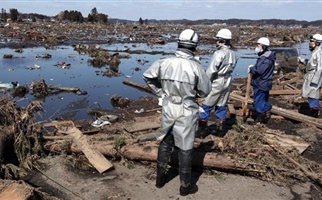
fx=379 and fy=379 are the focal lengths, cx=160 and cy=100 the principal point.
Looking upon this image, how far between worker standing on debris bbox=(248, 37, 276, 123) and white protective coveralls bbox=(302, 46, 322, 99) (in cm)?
119

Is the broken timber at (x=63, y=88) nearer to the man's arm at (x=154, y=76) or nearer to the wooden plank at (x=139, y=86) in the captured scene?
the wooden plank at (x=139, y=86)

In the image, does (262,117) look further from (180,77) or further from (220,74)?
(180,77)

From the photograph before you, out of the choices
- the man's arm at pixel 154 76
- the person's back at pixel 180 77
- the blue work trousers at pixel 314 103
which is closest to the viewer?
the person's back at pixel 180 77

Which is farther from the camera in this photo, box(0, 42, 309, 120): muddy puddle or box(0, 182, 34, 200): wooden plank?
box(0, 42, 309, 120): muddy puddle

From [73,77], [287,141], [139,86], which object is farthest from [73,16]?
[287,141]

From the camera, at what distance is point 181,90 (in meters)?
4.86

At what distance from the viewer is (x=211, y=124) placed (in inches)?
341

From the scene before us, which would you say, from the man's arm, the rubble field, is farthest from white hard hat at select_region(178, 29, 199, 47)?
the rubble field

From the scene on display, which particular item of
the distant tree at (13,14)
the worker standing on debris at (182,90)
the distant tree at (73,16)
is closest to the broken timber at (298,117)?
the worker standing on debris at (182,90)

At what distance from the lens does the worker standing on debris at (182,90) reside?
485 centimetres

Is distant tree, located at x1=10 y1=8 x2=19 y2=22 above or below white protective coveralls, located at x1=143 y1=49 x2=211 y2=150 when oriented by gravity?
below

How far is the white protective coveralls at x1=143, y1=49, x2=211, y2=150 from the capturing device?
4844 millimetres

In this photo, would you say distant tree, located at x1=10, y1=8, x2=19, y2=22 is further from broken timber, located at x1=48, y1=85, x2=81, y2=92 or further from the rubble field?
the rubble field

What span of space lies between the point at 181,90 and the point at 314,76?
5056 mm
